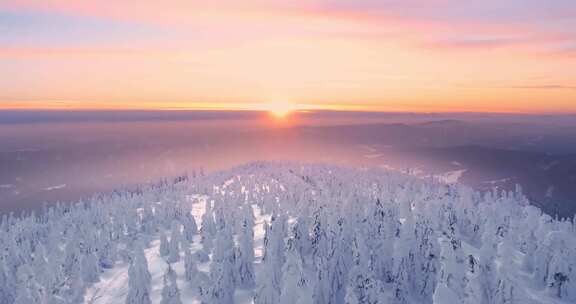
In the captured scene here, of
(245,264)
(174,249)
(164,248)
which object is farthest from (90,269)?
(245,264)

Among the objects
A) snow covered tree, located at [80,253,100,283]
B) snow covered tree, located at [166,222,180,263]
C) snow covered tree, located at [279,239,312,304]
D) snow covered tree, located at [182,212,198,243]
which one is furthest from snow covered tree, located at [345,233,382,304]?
snow covered tree, located at [80,253,100,283]

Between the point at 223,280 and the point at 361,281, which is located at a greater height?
the point at 361,281

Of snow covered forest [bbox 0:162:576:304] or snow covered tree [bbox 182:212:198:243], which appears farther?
snow covered tree [bbox 182:212:198:243]

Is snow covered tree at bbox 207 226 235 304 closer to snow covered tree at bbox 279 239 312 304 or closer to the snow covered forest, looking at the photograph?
the snow covered forest

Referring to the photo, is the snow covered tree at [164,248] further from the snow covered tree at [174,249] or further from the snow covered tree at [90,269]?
the snow covered tree at [90,269]

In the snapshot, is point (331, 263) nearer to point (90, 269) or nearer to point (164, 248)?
point (164, 248)

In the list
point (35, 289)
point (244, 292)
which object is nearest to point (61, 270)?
point (35, 289)

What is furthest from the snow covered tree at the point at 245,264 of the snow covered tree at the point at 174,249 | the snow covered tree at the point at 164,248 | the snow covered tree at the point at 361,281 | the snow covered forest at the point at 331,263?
the snow covered tree at the point at 164,248

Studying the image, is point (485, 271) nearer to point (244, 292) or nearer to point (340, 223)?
point (340, 223)

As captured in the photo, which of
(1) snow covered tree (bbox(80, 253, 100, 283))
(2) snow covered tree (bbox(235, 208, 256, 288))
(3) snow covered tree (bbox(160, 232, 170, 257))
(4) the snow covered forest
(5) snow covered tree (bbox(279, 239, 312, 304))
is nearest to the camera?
(5) snow covered tree (bbox(279, 239, 312, 304))

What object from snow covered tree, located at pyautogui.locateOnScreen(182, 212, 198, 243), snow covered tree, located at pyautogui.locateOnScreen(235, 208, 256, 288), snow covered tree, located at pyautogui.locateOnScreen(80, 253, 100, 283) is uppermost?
snow covered tree, located at pyautogui.locateOnScreen(235, 208, 256, 288)

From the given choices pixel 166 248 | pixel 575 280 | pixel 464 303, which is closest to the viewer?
pixel 464 303
